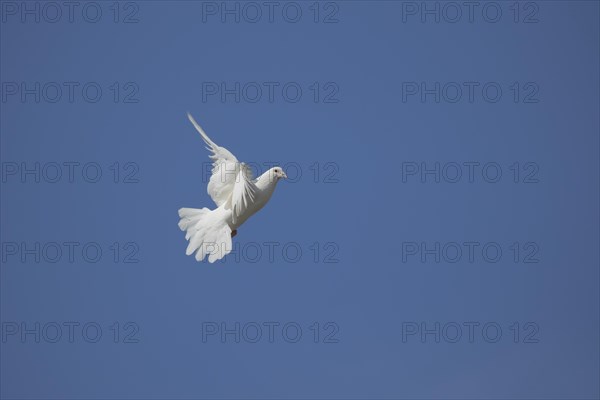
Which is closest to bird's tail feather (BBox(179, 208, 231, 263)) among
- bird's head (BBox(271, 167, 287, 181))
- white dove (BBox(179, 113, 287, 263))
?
white dove (BBox(179, 113, 287, 263))

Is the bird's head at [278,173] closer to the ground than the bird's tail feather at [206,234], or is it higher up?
higher up

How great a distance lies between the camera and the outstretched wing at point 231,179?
66.2 feet

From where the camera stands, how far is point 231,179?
2061cm

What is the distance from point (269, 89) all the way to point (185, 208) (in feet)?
14.2

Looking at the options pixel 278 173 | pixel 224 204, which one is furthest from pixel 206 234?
pixel 278 173

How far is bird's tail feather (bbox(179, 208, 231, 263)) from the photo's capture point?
67.6 ft

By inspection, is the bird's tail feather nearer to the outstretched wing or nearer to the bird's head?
the outstretched wing

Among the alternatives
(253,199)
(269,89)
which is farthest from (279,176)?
(269,89)

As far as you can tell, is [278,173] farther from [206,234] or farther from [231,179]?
[206,234]

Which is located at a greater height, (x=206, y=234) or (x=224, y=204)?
(x=224, y=204)

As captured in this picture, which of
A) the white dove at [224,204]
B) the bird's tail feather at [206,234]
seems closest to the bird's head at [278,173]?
the white dove at [224,204]

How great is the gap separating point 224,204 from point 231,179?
62 centimetres

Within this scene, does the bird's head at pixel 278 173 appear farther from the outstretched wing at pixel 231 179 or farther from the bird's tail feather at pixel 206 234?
the bird's tail feather at pixel 206 234

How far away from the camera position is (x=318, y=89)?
81.2 feet
